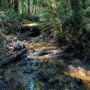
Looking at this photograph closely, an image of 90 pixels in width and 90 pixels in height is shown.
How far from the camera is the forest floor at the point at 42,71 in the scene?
20.4ft

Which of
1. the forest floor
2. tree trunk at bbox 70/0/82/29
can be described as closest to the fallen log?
the forest floor

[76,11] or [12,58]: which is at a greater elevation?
[76,11]

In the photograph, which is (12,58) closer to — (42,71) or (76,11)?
(42,71)

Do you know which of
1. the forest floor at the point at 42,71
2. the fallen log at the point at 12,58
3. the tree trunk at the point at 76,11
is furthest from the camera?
the tree trunk at the point at 76,11

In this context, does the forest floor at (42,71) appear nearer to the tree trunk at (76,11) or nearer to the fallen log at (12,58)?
the fallen log at (12,58)

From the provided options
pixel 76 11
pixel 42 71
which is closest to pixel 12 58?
pixel 42 71

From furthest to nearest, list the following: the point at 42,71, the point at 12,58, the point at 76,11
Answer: the point at 76,11 < the point at 12,58 < the point at 42,71

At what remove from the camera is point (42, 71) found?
7203mm

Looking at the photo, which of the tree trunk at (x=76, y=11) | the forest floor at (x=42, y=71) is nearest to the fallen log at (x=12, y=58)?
the forest floor at (x=42, y=71)

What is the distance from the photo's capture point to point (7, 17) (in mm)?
12539

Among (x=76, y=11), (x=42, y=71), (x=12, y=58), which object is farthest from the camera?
(x=76, y=11)

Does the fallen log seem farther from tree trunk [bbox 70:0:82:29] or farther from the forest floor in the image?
tree trunk [bbox 70:0:82:29]

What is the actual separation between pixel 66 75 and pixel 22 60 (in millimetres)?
1990

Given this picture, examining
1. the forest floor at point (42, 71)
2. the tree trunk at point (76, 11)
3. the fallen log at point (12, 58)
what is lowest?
the forest floor at point (42, 71)
